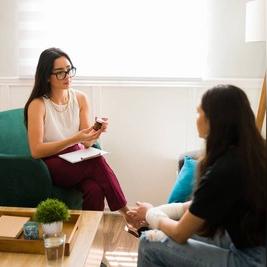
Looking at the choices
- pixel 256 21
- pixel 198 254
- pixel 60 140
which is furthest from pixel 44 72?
pixel 198 254

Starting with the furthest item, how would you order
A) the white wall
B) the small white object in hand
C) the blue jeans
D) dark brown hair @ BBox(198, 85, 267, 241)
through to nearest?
the white wall → the small white object in hand → the blue jeans → dark brown hair @ BBox(198, 85, 267, 241)

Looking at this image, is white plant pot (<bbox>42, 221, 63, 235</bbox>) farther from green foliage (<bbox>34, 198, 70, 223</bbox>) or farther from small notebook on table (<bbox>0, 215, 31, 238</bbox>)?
small notebook on table (<bbox>0, 215, 31, 238</bbox>)

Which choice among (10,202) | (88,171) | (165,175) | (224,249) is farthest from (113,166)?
(224,249)

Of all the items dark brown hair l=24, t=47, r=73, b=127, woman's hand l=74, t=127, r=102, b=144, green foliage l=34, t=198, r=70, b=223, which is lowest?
green foliage l=34, t=198, r=70, b=223

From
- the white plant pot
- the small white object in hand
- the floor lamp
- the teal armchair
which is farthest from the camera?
the floor lamp

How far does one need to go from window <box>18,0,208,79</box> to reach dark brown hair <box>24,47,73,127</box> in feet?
1.89

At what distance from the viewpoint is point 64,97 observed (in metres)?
2.56

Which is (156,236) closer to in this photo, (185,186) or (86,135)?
(185,186)

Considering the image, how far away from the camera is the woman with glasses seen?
2350 mm

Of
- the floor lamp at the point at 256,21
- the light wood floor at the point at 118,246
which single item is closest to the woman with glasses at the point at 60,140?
the light wood floor at the point at 118,246

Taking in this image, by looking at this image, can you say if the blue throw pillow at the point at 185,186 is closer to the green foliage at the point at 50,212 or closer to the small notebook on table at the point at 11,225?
the green foliage at the point at 50,212

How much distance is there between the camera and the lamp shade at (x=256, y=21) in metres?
2.38

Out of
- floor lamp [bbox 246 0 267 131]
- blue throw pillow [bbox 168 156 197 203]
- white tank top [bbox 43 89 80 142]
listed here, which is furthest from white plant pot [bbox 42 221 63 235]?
floor lamp [bbox 246 0 267 131]

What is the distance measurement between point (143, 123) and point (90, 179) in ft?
2.63
